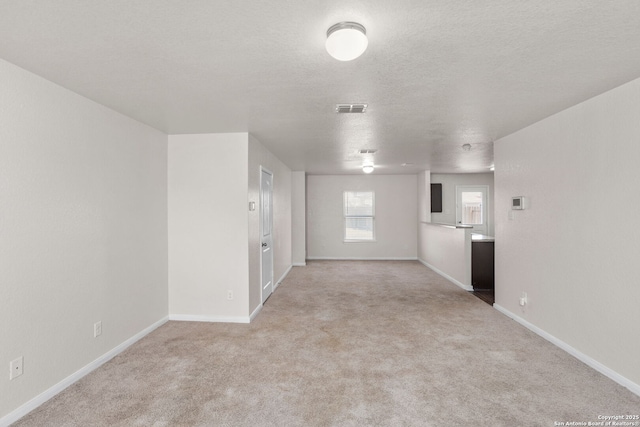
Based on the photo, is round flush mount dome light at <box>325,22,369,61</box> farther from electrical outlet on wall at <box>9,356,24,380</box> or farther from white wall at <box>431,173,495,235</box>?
white wall at <box>431,173,495,235</box>

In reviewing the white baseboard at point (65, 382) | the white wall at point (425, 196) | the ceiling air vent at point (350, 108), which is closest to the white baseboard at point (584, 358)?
the ceiling air vent at point (350, 108)

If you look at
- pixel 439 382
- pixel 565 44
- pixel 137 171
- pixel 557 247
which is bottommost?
pixel 439 382

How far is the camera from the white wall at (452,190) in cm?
878

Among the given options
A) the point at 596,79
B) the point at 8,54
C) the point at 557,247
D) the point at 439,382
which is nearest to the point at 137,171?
the point at 8,54

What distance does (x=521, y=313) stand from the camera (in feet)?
12.8

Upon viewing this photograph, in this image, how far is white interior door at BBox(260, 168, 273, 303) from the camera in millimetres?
4770

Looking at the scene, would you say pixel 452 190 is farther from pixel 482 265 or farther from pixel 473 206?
pixel 482 265

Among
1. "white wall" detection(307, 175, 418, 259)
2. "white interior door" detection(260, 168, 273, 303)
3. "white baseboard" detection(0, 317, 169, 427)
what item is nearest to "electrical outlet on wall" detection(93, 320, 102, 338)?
"white baseboard" detection(0, 317, 169, 427)

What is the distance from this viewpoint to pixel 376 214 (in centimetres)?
884

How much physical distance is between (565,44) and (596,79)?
820 millimetres

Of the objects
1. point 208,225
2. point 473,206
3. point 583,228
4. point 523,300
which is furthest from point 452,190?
point 208,225

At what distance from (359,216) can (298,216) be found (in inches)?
73.3

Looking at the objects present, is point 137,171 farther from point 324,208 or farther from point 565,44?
point 324,208

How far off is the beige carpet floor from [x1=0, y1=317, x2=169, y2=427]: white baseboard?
0.16ft
